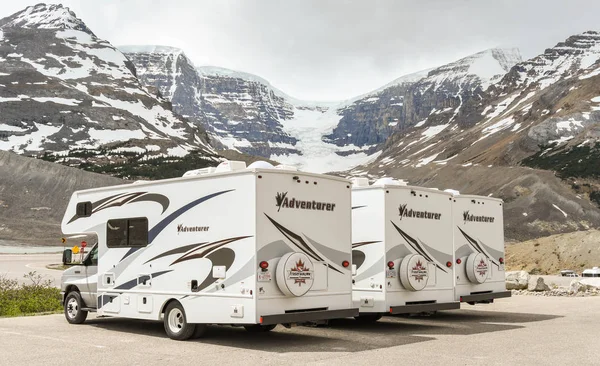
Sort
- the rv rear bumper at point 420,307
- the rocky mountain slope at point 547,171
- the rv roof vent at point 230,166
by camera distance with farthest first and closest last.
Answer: the rocky mountain slope at point 547,171 < the rv rear bumper at point 420,307 < the rv roof vent at point 230,166

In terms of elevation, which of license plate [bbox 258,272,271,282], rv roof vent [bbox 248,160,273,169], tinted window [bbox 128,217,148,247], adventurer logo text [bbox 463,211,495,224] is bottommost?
license plate [bbox 258,272,271,282]

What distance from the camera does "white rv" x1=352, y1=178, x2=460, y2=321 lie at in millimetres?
16281

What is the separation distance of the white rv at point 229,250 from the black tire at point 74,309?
1.06m

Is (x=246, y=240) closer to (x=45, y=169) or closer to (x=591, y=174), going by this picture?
(x=45, y=169)

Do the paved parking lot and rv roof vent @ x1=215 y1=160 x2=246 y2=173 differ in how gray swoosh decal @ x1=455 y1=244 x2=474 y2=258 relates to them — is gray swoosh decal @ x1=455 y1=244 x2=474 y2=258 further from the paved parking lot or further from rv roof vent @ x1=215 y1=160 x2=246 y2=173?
rv roof vent @ x1=215 y1=160 x2=246 y2=173

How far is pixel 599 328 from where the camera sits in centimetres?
1712

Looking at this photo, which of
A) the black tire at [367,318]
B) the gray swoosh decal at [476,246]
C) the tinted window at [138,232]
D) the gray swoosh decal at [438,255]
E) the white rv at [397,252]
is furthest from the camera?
the gray swoosh decal at [476,246]

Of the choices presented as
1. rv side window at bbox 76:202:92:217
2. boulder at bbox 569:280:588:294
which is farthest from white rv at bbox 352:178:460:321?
boulder at bbox 569:280:588:294

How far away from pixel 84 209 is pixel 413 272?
26.2 ft

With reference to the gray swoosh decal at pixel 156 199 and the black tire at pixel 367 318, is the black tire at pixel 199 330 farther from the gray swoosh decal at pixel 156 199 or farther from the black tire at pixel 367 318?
the black tire at pixel 367 318

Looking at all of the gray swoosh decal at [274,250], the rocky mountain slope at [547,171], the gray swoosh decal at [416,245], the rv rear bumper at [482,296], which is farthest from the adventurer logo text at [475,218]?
the rocky mountain slope at [547,171]

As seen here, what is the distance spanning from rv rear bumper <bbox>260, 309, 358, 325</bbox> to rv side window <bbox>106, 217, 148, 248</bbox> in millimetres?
3788

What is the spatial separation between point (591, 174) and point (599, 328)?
11201 centimetres

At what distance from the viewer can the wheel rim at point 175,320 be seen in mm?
14383
